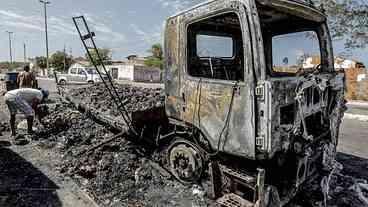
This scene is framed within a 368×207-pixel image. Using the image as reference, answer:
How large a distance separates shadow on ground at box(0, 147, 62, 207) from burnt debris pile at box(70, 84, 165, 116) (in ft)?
4.77

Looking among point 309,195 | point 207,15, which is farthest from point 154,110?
point 309,195

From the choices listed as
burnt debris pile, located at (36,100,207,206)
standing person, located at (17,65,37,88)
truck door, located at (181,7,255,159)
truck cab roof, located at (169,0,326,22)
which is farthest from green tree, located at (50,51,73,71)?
truck cab roof, located at (169,0,326,22)

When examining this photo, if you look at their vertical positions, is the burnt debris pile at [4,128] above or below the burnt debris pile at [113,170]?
above

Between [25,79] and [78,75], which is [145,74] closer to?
[78,75]

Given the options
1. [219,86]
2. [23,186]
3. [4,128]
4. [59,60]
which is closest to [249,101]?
[219,86]

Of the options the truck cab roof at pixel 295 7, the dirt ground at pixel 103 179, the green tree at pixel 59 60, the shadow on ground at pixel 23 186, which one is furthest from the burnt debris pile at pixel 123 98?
the green tree at pixel 59 60

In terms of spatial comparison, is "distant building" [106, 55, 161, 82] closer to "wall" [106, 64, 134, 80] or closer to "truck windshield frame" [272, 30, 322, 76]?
"wall" [106, 64, 134, 80]

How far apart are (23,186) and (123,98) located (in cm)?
219

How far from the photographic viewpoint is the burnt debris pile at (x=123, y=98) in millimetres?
4676

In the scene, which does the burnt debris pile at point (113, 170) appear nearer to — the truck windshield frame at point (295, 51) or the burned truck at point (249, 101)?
the burned truck at point (249, 101)

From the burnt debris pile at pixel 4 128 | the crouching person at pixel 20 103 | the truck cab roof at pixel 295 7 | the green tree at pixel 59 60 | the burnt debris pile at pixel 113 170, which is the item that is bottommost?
the burnt debris pile at pixel 113 170

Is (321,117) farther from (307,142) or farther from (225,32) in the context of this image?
(225,32)

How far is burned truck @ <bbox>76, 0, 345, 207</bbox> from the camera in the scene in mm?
Answer: 2545

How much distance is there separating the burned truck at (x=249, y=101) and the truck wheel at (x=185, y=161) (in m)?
0.01
